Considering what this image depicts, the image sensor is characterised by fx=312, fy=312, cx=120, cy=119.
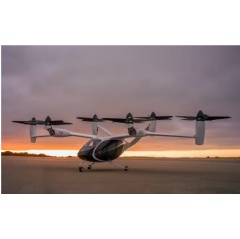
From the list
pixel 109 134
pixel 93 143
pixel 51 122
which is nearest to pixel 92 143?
pixel 93 143

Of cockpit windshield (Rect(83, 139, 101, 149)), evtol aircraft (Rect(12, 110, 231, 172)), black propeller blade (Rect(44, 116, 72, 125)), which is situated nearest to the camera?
evtol aircraft (Rect(12, 110, 231, 172))

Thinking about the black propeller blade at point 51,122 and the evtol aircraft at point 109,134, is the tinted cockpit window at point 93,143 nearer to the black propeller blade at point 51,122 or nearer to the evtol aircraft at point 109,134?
the evtol aircraft at point 109,134

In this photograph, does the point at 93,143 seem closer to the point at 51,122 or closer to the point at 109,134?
Result: the point at 109,134

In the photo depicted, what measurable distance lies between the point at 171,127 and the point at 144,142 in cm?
141

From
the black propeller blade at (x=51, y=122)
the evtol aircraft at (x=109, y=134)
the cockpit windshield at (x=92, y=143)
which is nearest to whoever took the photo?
the evtol aircraft at (x=109, y=134)

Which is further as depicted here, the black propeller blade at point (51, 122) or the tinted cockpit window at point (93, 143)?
the tinted cockpit window at point (93, 143)

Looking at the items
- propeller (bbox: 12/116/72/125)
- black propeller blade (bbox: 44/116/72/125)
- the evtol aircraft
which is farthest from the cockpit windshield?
black propeller blade (bbox: 44/116/72/125)

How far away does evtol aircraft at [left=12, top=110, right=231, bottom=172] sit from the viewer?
11562mm

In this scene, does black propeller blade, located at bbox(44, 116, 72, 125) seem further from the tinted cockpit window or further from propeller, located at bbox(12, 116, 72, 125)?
the tinted cockpit window

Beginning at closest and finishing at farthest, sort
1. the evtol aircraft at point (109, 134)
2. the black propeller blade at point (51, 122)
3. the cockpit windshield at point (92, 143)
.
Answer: the evtol aircraft at point (109, 134) → the black propeller blade at point (51, 122) → the cockpit windshield at point (92, 143)

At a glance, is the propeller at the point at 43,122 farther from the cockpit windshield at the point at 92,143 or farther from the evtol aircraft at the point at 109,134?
the cockpit windshield at the point at 92,143

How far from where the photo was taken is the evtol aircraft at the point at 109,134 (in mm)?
11562

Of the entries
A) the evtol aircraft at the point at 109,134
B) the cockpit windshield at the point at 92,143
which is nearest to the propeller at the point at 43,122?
the evtol aircraft at the point at 109,134

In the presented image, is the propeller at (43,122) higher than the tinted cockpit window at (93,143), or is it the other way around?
the propeller at (43,122)
